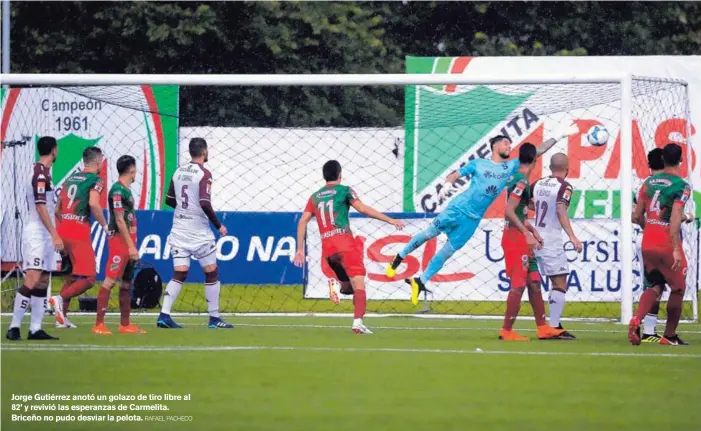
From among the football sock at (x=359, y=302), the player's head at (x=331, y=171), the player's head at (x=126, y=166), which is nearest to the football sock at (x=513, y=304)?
the football sock at (x=359, y=302)

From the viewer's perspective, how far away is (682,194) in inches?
499

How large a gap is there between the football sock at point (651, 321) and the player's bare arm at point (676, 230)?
77 cm

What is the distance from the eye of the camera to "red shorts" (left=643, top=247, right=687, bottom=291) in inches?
501

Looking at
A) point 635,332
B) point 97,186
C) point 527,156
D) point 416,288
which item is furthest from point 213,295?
point 635,332

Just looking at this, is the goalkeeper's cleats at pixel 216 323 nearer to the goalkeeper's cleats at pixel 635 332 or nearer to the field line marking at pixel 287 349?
the field line marking at pixel 287 349

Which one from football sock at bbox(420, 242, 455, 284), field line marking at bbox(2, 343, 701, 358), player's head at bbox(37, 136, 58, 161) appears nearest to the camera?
field line marking at bbox(2, 343, 701, 358)

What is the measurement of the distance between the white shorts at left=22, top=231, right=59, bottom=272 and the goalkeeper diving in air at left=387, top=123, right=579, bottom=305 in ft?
12.6

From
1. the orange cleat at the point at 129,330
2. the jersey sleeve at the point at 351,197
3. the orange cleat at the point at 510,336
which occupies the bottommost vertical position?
the orange cleat at the point at 129,330

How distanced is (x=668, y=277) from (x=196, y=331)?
16.1 ft

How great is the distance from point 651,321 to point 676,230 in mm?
1238

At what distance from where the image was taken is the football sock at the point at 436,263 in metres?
14.8

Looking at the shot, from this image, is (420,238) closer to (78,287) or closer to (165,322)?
(165,322)

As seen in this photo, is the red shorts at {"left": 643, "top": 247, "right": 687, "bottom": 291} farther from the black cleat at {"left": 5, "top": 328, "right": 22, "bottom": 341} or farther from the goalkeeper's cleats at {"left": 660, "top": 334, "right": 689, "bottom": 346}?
the black cleat at {"left": 5, "top": 328, "right": 22, "bottom": 341}

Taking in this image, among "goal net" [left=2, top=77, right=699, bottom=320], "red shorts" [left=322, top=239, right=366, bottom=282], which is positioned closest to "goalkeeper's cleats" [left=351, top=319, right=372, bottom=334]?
"red shorts" [left=322, top=239, right=366, bottom=282]
